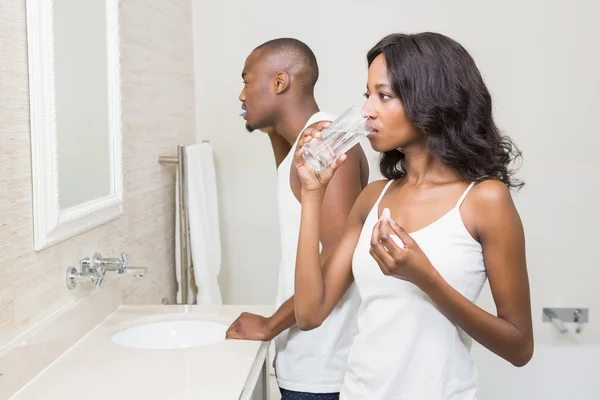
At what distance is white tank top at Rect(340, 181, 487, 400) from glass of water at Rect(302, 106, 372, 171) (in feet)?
0.64

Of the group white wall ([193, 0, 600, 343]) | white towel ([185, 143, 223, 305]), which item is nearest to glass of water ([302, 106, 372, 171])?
white towel ([185, 143, 223, 305])

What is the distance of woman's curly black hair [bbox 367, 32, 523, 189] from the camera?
1.25m

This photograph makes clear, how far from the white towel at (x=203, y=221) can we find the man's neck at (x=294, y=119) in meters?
0.63

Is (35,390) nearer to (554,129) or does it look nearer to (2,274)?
(2,274)

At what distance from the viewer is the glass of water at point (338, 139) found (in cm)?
127

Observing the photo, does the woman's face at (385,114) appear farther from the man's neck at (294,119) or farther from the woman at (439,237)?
the man's neck at (294,119)

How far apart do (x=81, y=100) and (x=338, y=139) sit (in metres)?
0.66

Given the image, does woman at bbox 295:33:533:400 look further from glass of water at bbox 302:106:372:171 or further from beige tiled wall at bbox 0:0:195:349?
beige tiled wall at bbox 0:0:195:349

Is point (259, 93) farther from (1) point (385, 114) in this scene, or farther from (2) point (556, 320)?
(2) point (556, 320)

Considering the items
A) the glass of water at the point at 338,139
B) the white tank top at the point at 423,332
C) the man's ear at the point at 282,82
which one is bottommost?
the white tank top at the point at 423,332

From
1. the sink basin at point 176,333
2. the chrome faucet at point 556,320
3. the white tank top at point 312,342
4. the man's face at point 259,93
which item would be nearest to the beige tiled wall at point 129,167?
the sink basin at point 176,333

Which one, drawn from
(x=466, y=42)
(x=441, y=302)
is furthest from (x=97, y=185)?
(x=466, y=42)

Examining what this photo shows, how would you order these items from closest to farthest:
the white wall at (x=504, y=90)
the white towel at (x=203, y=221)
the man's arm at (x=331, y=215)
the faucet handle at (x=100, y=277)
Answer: the man's arm at (x=331, y=215), the faucet handle at (x=100, y=277), the white towel at (x=203, y=221), the white wall at (x=504, y=90)

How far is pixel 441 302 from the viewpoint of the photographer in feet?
3.92
